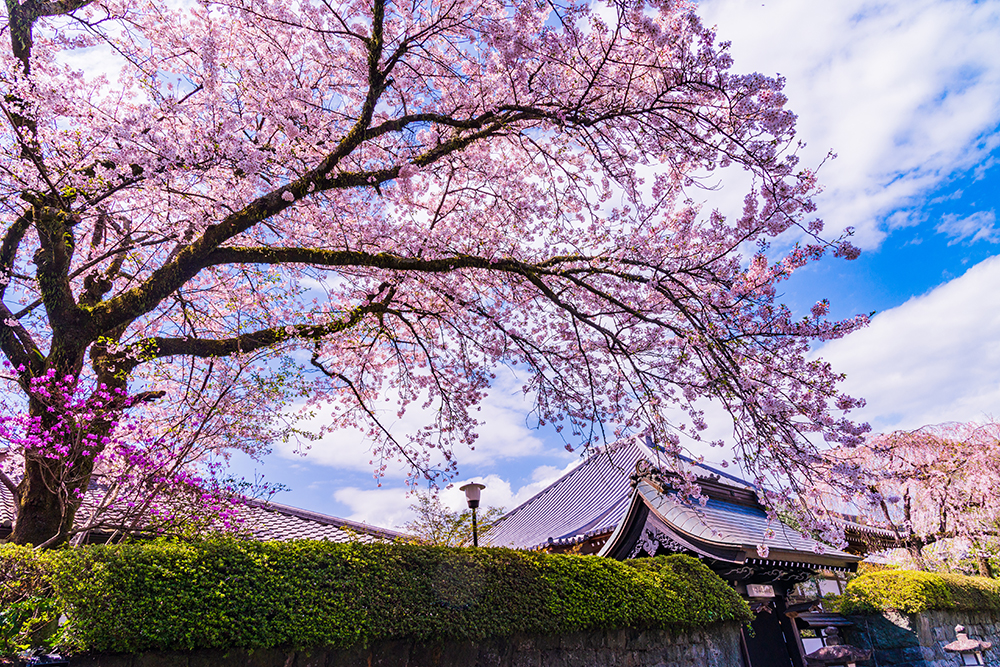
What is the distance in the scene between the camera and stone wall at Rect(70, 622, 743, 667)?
4.41 metres

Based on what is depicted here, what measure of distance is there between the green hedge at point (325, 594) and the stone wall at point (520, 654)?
0.41ft

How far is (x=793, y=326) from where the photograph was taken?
15.6 feet

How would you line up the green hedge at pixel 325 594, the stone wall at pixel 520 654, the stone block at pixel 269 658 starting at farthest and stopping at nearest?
the stone block at pixel 269 658 < the stone wall at pixel 520 654 < the green hedge at pixel 325 594

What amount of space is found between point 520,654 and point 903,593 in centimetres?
1151

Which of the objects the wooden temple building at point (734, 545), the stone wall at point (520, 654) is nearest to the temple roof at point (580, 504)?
the wooden temple building at point (734, 545)

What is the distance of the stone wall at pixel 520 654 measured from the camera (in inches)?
174

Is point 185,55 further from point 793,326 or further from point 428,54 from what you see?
point 793,326

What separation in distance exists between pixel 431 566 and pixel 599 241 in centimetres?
469

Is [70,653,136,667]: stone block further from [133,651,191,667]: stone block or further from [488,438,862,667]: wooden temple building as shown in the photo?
[488,438,862,667]: wooden temple building

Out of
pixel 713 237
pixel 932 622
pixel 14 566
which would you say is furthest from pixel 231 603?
pixel 932 622

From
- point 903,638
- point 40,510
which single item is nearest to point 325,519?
point 40,510

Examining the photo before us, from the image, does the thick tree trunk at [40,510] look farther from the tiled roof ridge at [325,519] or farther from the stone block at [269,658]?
the tiled roof ridge at [325,519]

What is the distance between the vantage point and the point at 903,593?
1205cm

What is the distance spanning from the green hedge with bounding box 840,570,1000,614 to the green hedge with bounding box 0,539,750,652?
7412mm
